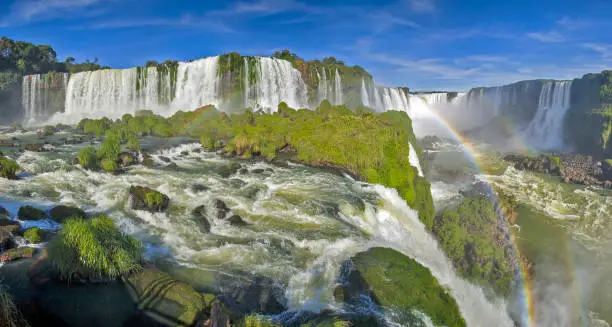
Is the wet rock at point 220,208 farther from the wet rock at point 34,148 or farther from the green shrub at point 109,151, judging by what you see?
the wet rock at point 34,148

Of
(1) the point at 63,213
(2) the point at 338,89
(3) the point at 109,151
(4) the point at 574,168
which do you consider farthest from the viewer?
(2) the point at 338,89

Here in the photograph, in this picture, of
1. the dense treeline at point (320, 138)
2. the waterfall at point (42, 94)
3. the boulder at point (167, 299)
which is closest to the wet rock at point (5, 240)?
the boulder at point (167, 299)

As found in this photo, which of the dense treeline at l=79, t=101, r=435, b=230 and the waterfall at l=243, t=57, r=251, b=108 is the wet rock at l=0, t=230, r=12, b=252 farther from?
the waterfall at l=243, t=57, r=251, b=108

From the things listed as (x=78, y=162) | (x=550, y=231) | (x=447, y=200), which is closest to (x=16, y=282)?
(x=78, y=162)

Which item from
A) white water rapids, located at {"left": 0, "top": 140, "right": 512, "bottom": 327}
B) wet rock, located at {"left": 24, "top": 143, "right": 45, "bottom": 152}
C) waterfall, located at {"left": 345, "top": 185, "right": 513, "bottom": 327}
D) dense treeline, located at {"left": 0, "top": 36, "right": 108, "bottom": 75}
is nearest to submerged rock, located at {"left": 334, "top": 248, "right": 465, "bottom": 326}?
white water rapids, located at {"left": 0, "top": 140, "right": 512, "bottom": 327}

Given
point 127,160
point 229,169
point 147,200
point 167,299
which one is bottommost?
point 167,299

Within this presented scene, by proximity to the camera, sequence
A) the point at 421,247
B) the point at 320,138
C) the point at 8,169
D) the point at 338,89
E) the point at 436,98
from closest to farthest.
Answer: the point at 421,247
the point at 8,169
the point at 320,138
the point at 338,89
the point at 436,98

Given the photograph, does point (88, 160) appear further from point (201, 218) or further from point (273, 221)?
point (273, 221)

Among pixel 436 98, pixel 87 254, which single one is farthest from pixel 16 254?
pixel 436 98
